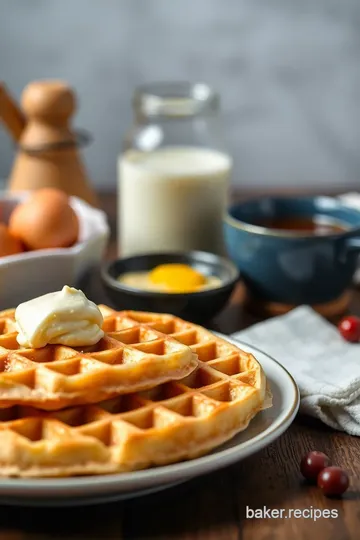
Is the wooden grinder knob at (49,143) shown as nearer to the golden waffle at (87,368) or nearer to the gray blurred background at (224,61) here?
the gray blurred background at (224,61)

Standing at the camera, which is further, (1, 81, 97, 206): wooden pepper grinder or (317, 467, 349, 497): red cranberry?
(1, 81, 97, 206): wooden pepper grinder

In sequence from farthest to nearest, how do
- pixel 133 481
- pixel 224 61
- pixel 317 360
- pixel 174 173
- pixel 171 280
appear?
1. pixel 224 61
2. pixel 174 173
3. pixel 171 280
4. pixel 317 360
5. pixel 133 481

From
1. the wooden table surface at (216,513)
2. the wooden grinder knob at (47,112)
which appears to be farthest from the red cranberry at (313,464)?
the wooden grinder knob at (47,112)

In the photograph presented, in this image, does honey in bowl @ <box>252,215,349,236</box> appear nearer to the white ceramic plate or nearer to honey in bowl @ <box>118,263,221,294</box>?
honey in bowl @ <box>118,263,221,294</box>

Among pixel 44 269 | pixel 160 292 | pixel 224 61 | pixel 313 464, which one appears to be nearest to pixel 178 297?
pixel 160 292

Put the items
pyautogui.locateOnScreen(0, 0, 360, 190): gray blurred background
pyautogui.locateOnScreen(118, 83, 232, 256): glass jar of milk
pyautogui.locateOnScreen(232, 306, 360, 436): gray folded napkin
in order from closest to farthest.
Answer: pyautogui.locateOnScreen(232, 306, 360, 436): gray folded napkin < pyautogui.locateOnScreen(118, 83, 232, 256): glass jar of milk < pyautogui.locateOnScreen(0, 0, 360, 190): gray blurred background

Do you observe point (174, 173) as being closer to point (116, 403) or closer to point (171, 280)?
point (171, 280)

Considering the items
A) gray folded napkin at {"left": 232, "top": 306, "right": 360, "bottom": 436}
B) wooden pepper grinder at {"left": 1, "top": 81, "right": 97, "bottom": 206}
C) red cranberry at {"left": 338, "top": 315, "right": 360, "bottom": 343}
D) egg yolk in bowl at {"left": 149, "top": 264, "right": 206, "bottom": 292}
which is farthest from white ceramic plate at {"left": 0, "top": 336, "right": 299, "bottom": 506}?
wooden pepper grinder at {"left": 1, "top": 81, "right": 97, "bottom": 206}
